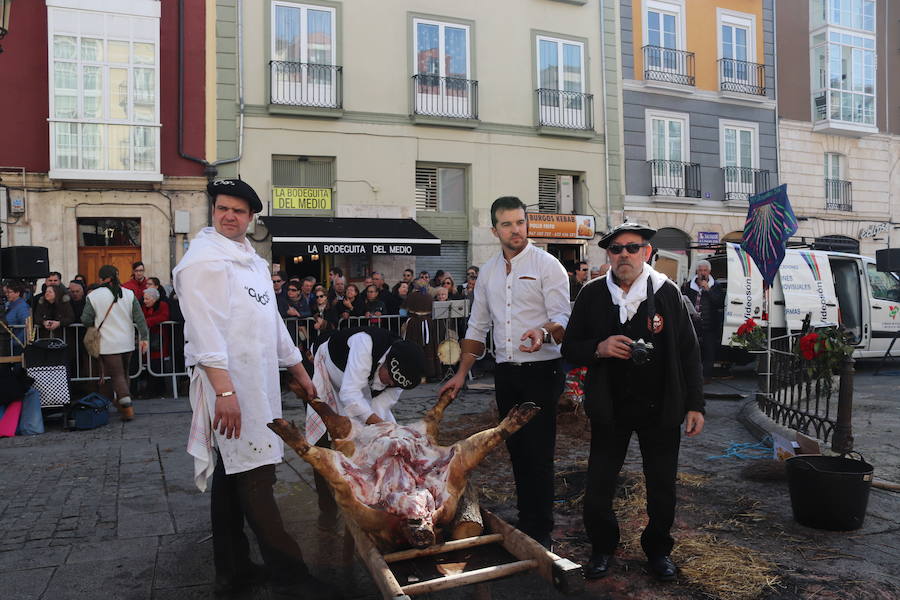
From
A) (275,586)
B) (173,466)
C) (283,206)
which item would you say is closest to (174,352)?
(173,466)

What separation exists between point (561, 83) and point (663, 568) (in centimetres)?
1768

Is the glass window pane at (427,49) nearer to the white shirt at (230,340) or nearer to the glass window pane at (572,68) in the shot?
the glass window pane at (572,68)

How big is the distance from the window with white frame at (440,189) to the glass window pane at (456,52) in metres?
2.51

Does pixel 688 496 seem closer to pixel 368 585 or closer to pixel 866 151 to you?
pixel 368 585

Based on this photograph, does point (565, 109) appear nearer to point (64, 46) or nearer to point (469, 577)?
point (64, 46)

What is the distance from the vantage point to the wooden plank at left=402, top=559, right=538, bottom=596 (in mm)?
2711

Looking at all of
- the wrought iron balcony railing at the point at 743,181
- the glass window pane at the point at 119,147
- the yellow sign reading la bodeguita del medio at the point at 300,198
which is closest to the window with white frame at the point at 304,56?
the yellow sign reading la bodeguita del medio at the point at 300,198

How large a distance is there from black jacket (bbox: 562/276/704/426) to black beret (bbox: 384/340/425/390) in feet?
2.85

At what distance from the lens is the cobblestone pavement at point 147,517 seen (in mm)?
3926

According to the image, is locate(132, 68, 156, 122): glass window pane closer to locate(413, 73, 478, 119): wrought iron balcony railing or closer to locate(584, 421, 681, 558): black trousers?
locate(413, 73, 478, 119): wrought iron balcony railing

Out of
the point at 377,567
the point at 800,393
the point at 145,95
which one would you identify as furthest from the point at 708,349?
the point at 145,95

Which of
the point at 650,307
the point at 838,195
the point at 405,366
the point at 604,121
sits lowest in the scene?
the point at 405,366

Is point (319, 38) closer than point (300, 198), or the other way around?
point (300, 198)

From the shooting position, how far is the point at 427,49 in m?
18.0
